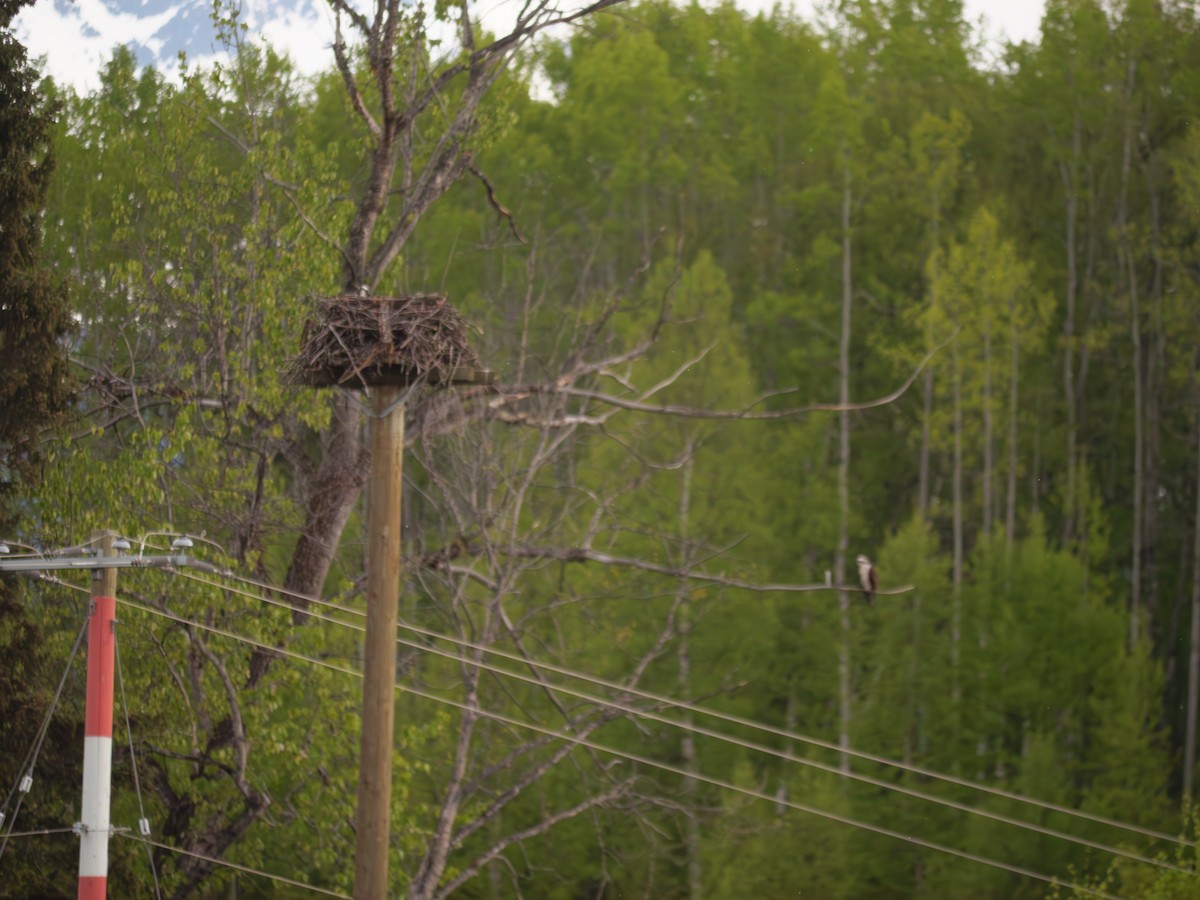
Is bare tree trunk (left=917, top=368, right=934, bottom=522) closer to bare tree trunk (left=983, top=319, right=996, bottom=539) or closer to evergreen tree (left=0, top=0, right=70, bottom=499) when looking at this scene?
bare tree trunk (left=983, top=319, right=996, bottom=539)

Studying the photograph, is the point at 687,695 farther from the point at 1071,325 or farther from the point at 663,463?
the point at 1071,325

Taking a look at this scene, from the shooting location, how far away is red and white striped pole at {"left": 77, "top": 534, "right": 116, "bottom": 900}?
37.1 ft

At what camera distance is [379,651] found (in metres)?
9.15

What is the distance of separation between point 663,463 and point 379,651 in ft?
32.2

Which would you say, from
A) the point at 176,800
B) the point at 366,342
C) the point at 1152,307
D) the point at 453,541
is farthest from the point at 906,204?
the point at 366,342

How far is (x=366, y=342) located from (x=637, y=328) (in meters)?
22.1

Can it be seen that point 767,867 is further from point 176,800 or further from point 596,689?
point 176,800

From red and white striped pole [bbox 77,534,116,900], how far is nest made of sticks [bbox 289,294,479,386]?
2561 millimetres

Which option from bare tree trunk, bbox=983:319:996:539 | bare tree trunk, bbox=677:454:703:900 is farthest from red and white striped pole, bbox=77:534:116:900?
bare tree trunk, bbox=983:319:996:539

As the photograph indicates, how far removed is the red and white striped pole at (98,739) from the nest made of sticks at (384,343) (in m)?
2.56

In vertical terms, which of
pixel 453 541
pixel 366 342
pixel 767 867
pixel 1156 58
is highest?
pixel 1156 58

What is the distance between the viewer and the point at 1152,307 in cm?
3384

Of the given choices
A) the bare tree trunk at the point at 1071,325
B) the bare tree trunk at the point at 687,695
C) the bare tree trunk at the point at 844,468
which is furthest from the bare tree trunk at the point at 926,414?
the bare tree trunk at the point at 687,695

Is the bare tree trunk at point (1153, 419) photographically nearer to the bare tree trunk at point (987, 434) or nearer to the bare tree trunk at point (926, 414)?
the bare tree trunk at point (987, 434)
